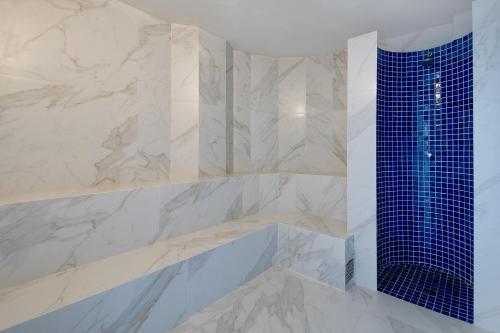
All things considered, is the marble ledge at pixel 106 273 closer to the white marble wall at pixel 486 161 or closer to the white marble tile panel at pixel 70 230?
the white marble tile panel at pixel 70 230

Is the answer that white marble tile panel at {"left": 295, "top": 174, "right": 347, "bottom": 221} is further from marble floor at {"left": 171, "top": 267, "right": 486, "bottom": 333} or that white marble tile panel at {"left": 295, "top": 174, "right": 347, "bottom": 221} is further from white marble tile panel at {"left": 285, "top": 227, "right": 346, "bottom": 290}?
marble floor at {"left": 171, "top": 267, "right": 486, "bottom": 333}

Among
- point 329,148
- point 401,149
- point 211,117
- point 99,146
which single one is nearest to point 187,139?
Result: point 211,117

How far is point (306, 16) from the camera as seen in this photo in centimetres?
228

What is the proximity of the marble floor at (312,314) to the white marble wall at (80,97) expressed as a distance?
4.14 feet

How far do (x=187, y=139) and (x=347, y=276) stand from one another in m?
1.87

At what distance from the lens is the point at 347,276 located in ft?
6.91

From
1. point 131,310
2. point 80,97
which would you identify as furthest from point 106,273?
point 80,97

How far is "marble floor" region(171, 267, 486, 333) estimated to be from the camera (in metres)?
1.64

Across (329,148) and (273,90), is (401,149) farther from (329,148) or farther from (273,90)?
(273,90)

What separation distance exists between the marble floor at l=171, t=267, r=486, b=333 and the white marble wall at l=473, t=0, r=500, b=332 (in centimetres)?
21

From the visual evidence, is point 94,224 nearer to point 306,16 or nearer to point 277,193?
point 277,193

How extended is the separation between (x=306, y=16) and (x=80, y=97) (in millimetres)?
1976

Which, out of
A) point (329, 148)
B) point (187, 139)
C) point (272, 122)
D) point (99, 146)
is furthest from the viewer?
point (272, 122)

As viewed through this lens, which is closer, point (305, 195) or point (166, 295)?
point (166, 295)
